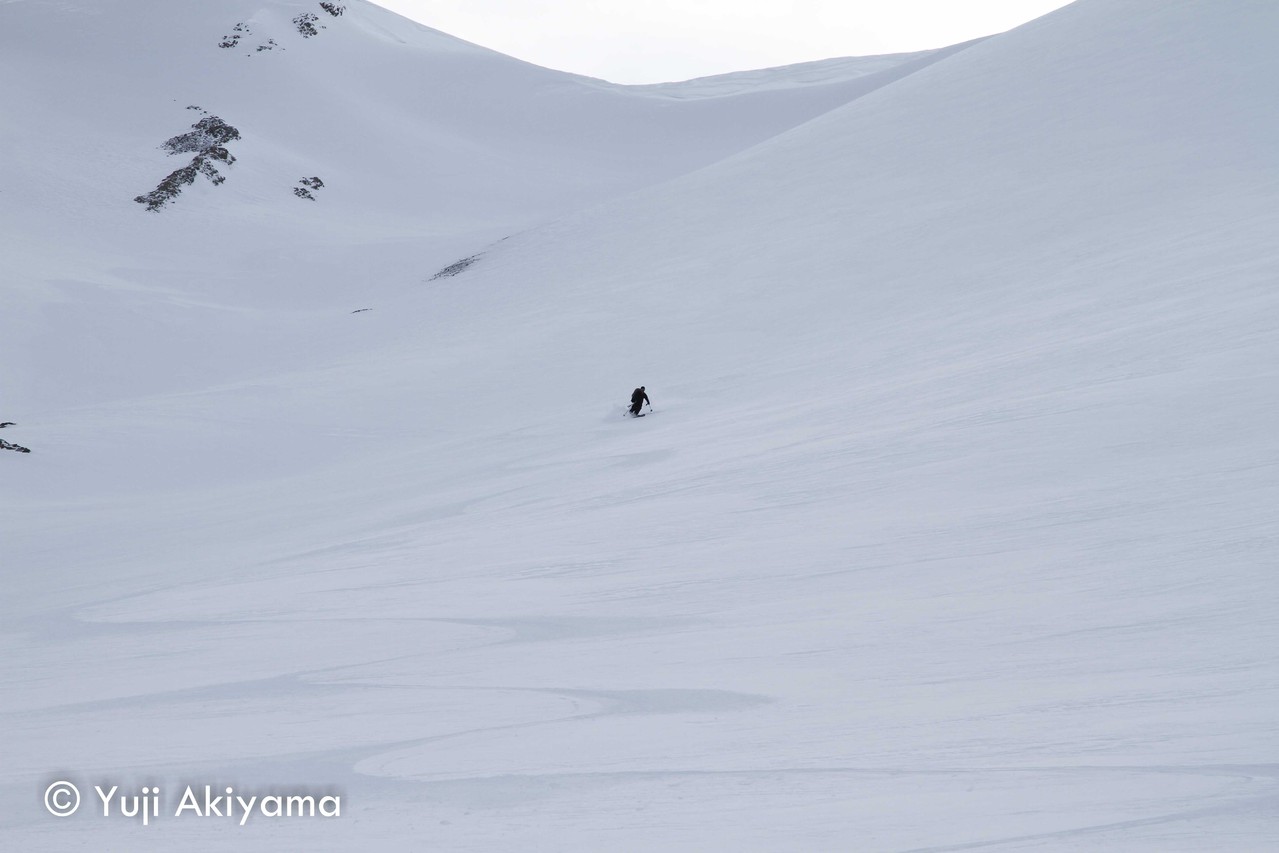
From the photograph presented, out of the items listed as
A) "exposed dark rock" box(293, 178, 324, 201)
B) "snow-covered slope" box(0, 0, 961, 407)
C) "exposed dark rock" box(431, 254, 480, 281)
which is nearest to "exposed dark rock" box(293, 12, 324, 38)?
"snow-covered slope" box(0, 0, 961, 407)

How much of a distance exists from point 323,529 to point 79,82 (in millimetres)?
45367

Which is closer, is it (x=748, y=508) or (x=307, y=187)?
(x=748, y=508)

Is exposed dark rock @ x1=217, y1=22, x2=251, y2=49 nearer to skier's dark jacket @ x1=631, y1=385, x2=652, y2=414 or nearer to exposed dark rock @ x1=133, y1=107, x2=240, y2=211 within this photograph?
exposed dark rock @ x1=133, y1=107, x2=240, y2=211

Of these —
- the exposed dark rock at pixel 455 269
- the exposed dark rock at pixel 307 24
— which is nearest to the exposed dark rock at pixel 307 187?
the exposed dark rock at pixel 455 269

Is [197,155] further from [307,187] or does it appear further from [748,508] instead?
[748,508]

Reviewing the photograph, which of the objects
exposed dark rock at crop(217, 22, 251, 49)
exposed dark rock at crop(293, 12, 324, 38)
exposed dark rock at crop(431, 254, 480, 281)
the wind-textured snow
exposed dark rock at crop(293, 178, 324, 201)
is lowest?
the wind-textured snow

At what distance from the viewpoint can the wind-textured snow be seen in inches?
152

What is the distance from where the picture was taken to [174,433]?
611 inches

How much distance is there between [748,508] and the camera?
25.4 ft

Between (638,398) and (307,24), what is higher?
(307,24)

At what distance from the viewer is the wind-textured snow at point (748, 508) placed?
152 inches

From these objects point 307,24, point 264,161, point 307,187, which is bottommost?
point 307,187

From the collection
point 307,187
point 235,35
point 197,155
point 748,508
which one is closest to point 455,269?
point 307,187

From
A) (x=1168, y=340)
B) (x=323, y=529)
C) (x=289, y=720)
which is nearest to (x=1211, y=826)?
(x=289, y=720)
